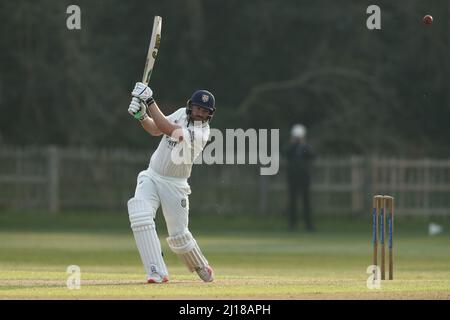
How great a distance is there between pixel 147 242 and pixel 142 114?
4.38ft

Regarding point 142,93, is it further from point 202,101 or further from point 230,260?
point 230,260

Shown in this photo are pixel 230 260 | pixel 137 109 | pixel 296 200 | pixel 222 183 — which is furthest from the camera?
pixel 222 183

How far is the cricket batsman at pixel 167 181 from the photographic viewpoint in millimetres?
13031

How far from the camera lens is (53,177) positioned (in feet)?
103

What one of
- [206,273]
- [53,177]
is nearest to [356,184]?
[53,177]

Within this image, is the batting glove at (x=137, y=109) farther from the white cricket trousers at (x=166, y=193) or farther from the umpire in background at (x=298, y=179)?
the umpire in background at (x=298, y=179)

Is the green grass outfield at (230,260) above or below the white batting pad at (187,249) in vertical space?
below

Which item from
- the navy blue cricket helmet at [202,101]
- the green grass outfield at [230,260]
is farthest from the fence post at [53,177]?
the navy blue cricket helmet at [202,101]

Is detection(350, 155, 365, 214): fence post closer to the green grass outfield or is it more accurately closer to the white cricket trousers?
the green grass outfield

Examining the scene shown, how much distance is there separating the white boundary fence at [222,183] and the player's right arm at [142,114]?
17837mm

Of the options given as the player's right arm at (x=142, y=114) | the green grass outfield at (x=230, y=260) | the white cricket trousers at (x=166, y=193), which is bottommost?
the green grass outfield at (x=230, y=260)

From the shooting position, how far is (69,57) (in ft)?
114

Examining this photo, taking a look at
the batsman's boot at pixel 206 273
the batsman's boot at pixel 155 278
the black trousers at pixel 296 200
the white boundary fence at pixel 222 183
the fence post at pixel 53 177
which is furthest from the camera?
the white boundary fence at pixel 222 183
